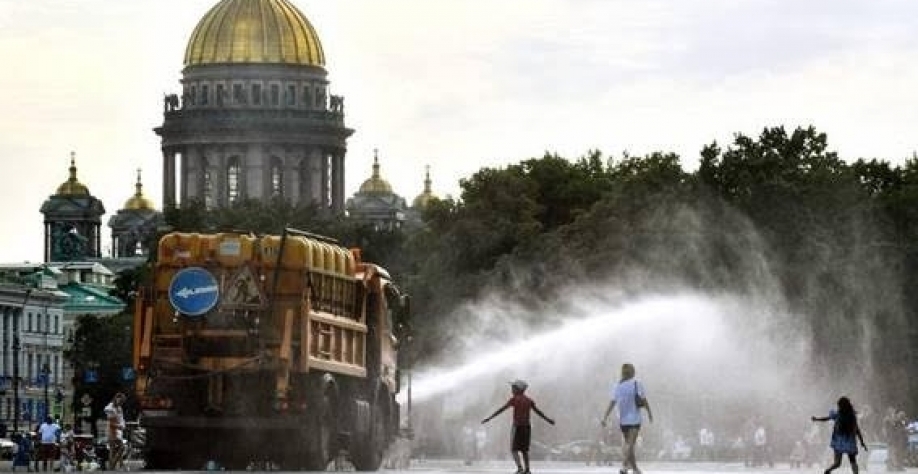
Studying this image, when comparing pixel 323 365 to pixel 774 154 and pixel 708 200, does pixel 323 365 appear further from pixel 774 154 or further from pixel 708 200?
pixel 774 154

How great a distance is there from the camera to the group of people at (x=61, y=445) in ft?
256

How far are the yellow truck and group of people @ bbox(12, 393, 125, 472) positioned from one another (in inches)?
255

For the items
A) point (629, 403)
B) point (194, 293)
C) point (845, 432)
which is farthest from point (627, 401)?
point (194, 293)

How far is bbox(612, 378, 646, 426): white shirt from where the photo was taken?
6219 centimetres

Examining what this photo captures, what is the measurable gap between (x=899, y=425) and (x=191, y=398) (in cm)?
2457

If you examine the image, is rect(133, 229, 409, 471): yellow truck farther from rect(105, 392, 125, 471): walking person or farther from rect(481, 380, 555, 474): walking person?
rect(105, 392, 125, 471): walking person

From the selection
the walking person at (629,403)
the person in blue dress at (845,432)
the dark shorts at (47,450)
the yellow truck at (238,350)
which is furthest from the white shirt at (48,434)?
the walking person at (629,403)

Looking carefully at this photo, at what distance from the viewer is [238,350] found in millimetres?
69062

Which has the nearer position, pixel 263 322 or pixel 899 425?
pixel 263 322

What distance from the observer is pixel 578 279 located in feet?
401

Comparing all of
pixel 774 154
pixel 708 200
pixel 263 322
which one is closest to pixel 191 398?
pixel 263 322

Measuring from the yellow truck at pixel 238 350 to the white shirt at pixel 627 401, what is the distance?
790 cm

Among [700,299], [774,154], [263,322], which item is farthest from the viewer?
[774,154]

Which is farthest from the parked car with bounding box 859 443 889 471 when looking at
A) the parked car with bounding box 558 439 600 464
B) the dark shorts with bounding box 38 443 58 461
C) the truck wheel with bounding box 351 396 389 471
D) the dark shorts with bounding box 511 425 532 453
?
the dark shorts with bounding box 511 425 532 453
